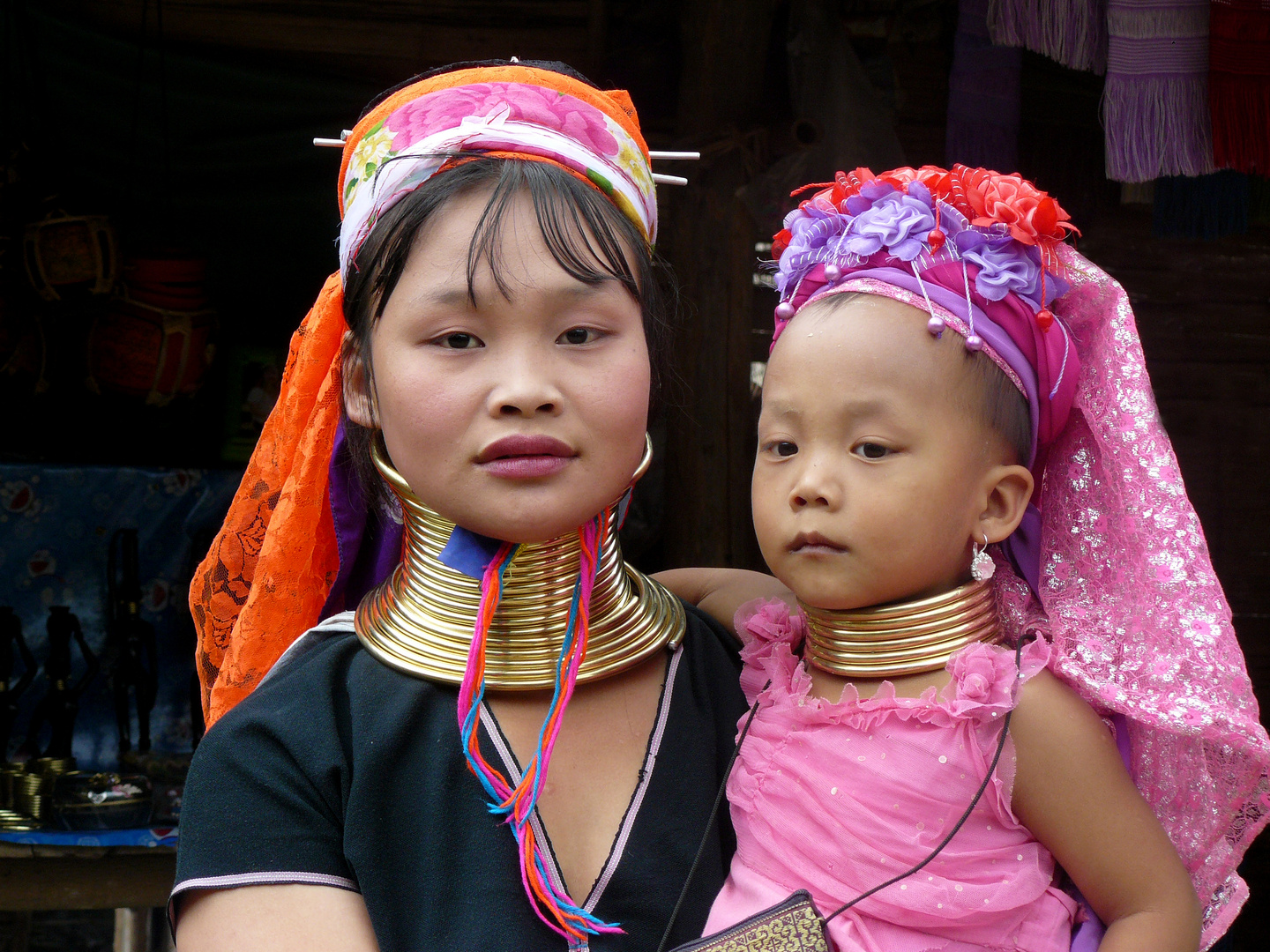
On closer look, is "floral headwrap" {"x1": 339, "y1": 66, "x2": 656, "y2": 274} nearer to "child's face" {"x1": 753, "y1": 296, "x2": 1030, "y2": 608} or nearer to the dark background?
"child's face" {"x1": 753, "y1": 296, "x2": 1030, "y2": 608}

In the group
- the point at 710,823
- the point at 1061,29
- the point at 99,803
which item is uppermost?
the point at 1061,29

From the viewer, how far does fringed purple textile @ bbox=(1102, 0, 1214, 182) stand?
9.98 ft

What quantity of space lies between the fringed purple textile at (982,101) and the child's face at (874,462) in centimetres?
236

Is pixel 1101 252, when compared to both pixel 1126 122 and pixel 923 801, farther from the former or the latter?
pixel 923 801

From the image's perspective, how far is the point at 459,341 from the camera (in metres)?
1.53

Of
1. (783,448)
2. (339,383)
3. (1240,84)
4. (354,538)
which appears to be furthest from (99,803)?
(1240,84)

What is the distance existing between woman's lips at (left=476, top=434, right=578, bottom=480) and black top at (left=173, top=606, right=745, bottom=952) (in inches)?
13.5

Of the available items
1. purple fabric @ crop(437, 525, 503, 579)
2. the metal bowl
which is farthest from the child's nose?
the metal bowl

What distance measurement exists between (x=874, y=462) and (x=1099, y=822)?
548 millimetres

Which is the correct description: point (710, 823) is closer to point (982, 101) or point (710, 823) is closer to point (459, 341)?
point (459, 341)

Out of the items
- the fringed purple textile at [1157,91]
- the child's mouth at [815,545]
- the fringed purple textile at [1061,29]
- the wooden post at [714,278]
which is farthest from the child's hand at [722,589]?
the fringed purple textile at [1061,29]

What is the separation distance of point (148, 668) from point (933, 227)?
141 inches

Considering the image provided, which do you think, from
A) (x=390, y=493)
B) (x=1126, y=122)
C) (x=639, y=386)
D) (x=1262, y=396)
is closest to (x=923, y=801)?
(x=639, y=386)

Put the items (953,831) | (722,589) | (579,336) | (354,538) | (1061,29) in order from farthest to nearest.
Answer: (1061,29) → (722,589) → (354,538) → (579,336) → (953,831)
